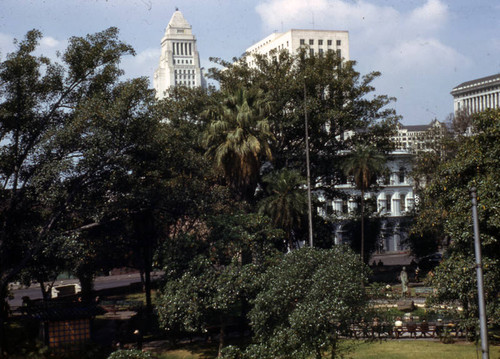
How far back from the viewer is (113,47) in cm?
2491

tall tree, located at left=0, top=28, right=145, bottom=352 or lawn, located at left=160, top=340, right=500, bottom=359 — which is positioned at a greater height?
tall tree, located at left=0, top=28, right=145, bottom=352

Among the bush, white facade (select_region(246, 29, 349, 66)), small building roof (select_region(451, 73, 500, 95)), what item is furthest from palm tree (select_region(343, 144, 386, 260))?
small building roof (select_region(451, 73, 500, 95))

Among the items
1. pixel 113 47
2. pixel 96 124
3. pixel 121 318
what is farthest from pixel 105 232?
pixel 121 318

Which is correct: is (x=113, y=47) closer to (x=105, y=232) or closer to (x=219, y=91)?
(x=105, y=232)

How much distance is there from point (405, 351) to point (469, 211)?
624 cm

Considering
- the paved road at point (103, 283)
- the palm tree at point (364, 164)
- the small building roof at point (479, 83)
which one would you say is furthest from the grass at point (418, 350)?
the small building roof at point (479, 83)

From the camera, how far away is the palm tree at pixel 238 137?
32156 mm

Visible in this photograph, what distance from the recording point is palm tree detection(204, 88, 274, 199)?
32156 millimetres

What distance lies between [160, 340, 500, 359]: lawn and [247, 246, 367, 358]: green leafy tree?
10.1 ft

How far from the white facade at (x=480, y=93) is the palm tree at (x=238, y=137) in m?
147

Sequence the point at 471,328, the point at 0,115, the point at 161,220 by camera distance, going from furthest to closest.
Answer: the point at 161,220, the point at 471,328, the point at 0,115

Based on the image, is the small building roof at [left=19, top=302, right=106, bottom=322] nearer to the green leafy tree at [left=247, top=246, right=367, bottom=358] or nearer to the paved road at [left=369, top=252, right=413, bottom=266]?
the green leafy tree at [left=247, top=246, right=367, bottom=358]

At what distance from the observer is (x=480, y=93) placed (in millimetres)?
173625

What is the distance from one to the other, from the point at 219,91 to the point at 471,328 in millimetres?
25446
